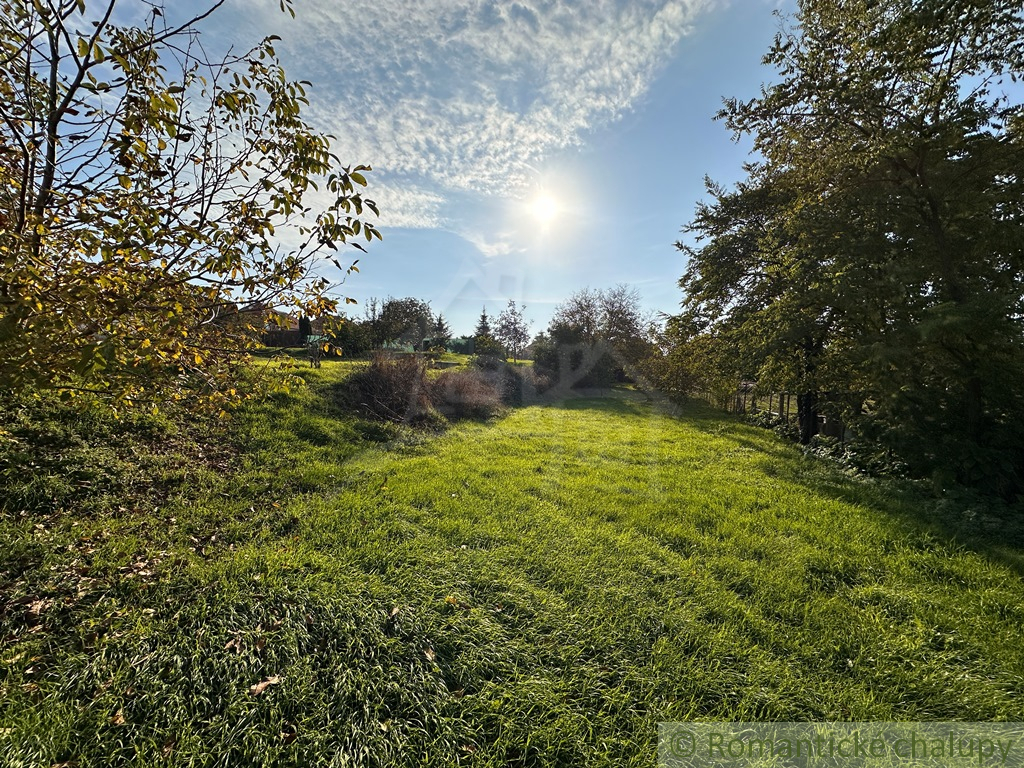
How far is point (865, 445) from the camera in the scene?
784 centimetres

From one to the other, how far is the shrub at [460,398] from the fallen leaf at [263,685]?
31.2ft

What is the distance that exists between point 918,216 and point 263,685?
1062cm

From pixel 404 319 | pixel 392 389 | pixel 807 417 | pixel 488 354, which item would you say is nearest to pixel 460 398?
pixel 392 389

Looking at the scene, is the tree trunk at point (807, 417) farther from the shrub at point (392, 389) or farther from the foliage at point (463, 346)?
the foliage at point (463, 346)

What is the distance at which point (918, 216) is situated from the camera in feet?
21.1

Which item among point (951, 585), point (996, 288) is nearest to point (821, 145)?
point (996, 288)

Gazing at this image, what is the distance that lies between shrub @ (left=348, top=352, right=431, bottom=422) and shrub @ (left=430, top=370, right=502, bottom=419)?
577mm

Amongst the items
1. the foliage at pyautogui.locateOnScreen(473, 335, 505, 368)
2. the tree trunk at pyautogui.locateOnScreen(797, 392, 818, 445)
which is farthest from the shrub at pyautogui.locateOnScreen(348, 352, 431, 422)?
the tree trunk at pyautogui.locateOnScreen(797, 392, 818, 445)

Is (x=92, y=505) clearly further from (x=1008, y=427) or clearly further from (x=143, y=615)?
(x=1008, y=427)

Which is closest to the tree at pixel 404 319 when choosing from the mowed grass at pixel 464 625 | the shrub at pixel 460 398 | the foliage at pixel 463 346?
the foliage at pixel 463 346

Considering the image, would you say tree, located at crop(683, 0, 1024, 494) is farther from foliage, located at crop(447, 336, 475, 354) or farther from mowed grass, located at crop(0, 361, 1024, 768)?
foliage, located at crop(447, 336, 475, 354)

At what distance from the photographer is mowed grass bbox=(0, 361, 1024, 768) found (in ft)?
6.53

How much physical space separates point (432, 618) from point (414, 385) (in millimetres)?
9212

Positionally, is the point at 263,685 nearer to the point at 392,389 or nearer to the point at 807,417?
the point at 392,389
